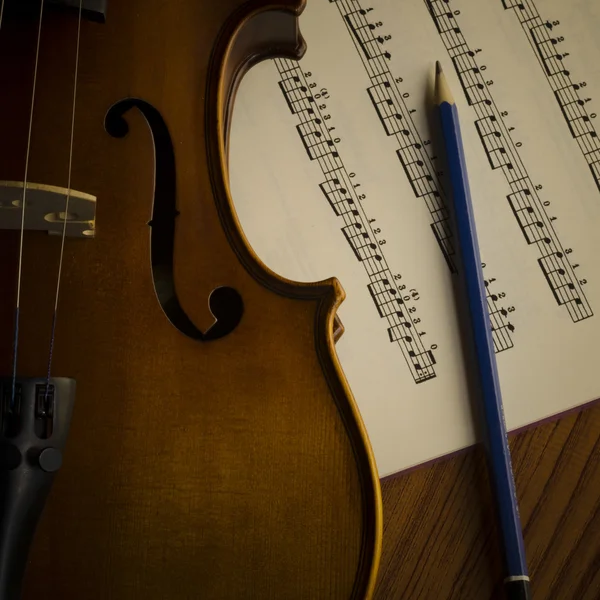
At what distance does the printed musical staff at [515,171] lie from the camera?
0.80m

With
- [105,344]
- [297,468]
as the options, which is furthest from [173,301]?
[297,468]

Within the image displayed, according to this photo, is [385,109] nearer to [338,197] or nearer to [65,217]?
[338,197]

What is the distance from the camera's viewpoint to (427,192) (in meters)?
0.80

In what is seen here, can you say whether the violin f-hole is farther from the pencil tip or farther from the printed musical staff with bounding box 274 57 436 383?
the pencil tip

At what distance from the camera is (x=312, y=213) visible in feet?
2.56

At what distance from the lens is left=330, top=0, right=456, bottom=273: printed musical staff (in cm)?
80

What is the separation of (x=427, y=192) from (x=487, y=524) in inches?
14.4

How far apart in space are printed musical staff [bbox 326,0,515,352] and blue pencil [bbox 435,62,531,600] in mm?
23

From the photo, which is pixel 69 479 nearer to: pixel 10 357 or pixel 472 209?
pixel 10 357

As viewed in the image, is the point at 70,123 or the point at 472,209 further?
the point at 472,209

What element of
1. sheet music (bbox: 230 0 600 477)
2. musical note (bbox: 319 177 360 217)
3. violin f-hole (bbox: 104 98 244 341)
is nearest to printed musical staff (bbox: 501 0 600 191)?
sheet music (bbox: 230 0 600 477)

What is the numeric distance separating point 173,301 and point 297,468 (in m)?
0.16

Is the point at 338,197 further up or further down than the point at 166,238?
further up

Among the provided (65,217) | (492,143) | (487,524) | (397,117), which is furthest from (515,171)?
(65,217)
